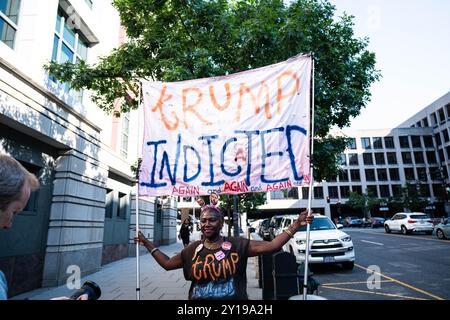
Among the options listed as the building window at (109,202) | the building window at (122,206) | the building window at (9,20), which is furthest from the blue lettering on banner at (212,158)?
the building window at (122,206)

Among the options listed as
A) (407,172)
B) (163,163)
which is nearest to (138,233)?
(163,163)

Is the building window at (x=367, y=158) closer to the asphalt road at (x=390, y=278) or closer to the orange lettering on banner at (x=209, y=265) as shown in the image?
the asphalt road at (x=390, y=278)

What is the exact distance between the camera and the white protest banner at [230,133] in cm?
340

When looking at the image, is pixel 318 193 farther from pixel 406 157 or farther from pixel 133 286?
pixel 133 286

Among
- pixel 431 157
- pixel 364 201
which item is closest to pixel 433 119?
pixel 431 157

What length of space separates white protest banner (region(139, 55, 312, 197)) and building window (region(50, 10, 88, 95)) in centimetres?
664

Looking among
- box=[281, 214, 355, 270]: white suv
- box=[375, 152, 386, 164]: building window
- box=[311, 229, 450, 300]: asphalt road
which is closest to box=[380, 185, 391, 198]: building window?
box=[375, 152, 386, 164]: building window

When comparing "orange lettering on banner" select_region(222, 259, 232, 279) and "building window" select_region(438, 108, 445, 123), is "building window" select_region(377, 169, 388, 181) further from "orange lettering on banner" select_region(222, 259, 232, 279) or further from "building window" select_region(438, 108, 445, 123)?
"orange lettering on banner" select_region(222, 259, 232, 279)

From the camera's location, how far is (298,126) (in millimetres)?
3383

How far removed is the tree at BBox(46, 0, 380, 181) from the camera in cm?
700

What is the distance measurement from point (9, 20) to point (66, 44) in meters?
2.49

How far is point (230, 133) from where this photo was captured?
367cm
